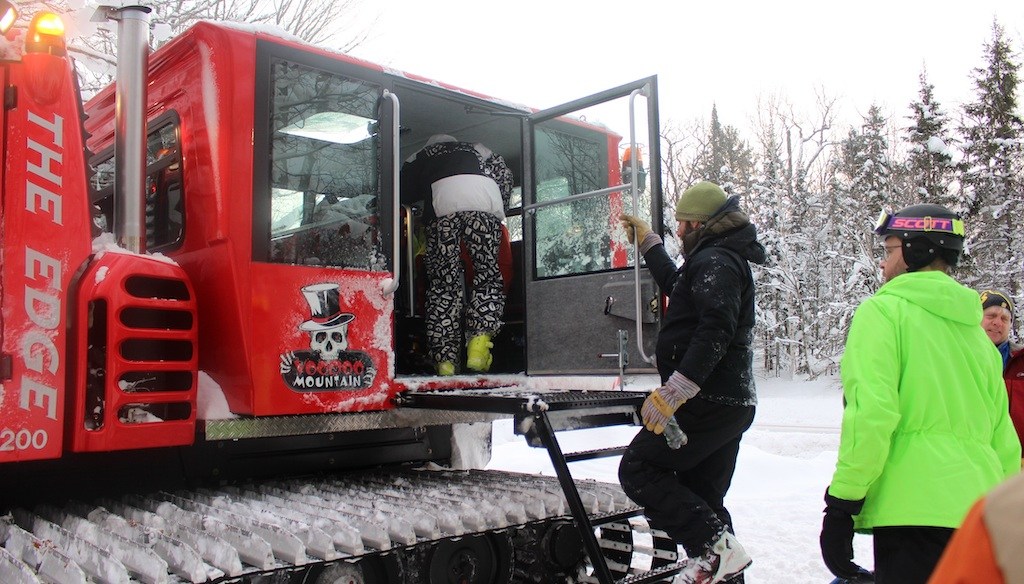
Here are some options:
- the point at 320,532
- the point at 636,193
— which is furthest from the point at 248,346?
the point at 636,193

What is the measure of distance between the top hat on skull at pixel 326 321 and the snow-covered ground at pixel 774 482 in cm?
275

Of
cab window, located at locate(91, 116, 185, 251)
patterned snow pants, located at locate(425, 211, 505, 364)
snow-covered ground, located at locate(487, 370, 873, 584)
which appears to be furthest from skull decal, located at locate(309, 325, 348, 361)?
snow-covered ground, located at locate(487, 370, 873, 584)

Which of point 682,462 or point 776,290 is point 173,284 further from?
point 776,290

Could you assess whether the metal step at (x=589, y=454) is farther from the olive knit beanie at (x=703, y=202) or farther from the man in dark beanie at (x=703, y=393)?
the olive knit beanie at (x=703, y=202)

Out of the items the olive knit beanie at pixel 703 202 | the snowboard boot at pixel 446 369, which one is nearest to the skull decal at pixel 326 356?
the snowboard boot at pixel 446 369

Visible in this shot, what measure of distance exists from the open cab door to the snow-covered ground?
64.7 inches

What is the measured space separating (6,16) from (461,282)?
3003 millimetres

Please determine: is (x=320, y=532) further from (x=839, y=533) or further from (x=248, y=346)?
(x=839, y=533)

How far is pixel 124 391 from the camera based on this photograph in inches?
129

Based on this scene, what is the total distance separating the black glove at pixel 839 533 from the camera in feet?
7.77

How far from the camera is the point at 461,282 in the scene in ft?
17.6

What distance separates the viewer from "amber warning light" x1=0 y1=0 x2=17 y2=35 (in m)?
2.99

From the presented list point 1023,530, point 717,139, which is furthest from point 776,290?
point 1023,530

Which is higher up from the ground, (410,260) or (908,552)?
(410,260)
